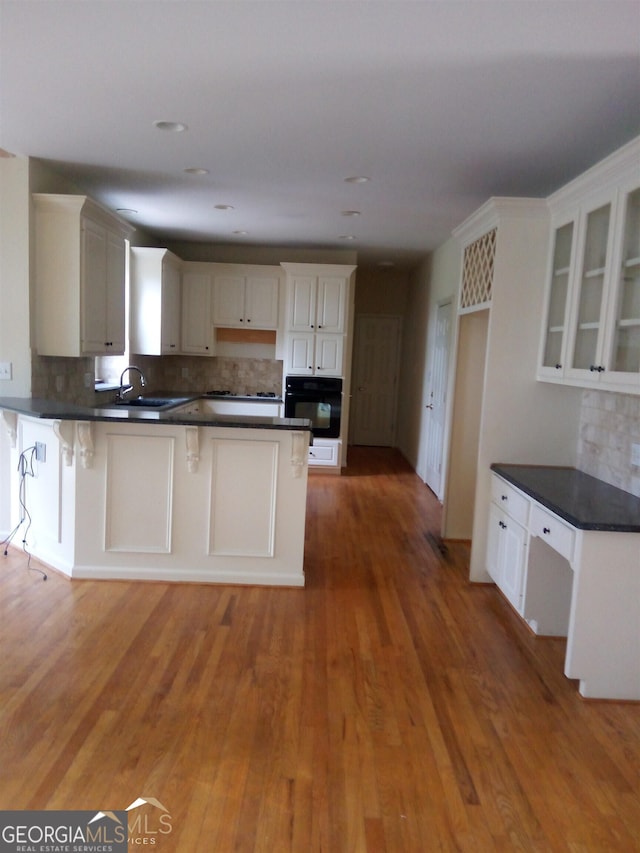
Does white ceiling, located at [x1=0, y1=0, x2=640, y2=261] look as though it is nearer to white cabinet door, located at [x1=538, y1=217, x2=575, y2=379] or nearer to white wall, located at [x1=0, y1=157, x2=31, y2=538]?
white wall, located at [x1=0, y1=157, x2=31, y2=538]

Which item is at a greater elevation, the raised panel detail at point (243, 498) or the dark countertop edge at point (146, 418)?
the dark countertop edge at point (146, 418)

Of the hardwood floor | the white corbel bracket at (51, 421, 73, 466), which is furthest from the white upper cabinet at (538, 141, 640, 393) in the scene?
the white corbel bracket at (51, 421, 73, 466)

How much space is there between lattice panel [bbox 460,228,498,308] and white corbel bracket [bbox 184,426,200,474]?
203 centimetres

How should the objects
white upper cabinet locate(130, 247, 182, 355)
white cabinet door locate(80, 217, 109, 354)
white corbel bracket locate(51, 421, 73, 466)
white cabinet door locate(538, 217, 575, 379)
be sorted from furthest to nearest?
white upper cabinet locate(130, 247, 182, 355)
white cabinet door locate(80, 217, 109, 354)
white corbel bracket locate(51, 421, 73, 466)
white cabinet door locate(538, 217, 575, 379)

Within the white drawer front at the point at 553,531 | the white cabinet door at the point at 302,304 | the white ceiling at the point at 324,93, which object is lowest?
the white drawer front at the point at 553,531

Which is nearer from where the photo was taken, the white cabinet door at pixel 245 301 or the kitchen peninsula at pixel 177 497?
the kitchen peninsula at pixel 177 497

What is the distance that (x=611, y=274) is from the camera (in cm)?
283

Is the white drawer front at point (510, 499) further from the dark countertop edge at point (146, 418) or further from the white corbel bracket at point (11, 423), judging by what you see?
the white corbel bracket at point (11, 423)

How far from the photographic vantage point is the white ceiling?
208 centimetres

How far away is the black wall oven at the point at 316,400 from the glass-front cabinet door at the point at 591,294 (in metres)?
3.79

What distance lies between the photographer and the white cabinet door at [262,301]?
6895mm

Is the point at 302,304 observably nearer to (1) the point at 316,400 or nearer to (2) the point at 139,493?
(1) the point at 316,400

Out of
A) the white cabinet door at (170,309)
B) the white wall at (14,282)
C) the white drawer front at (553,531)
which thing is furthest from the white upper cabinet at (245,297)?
the white drawer front at (553,531)

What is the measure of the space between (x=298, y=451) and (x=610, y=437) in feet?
5.80
